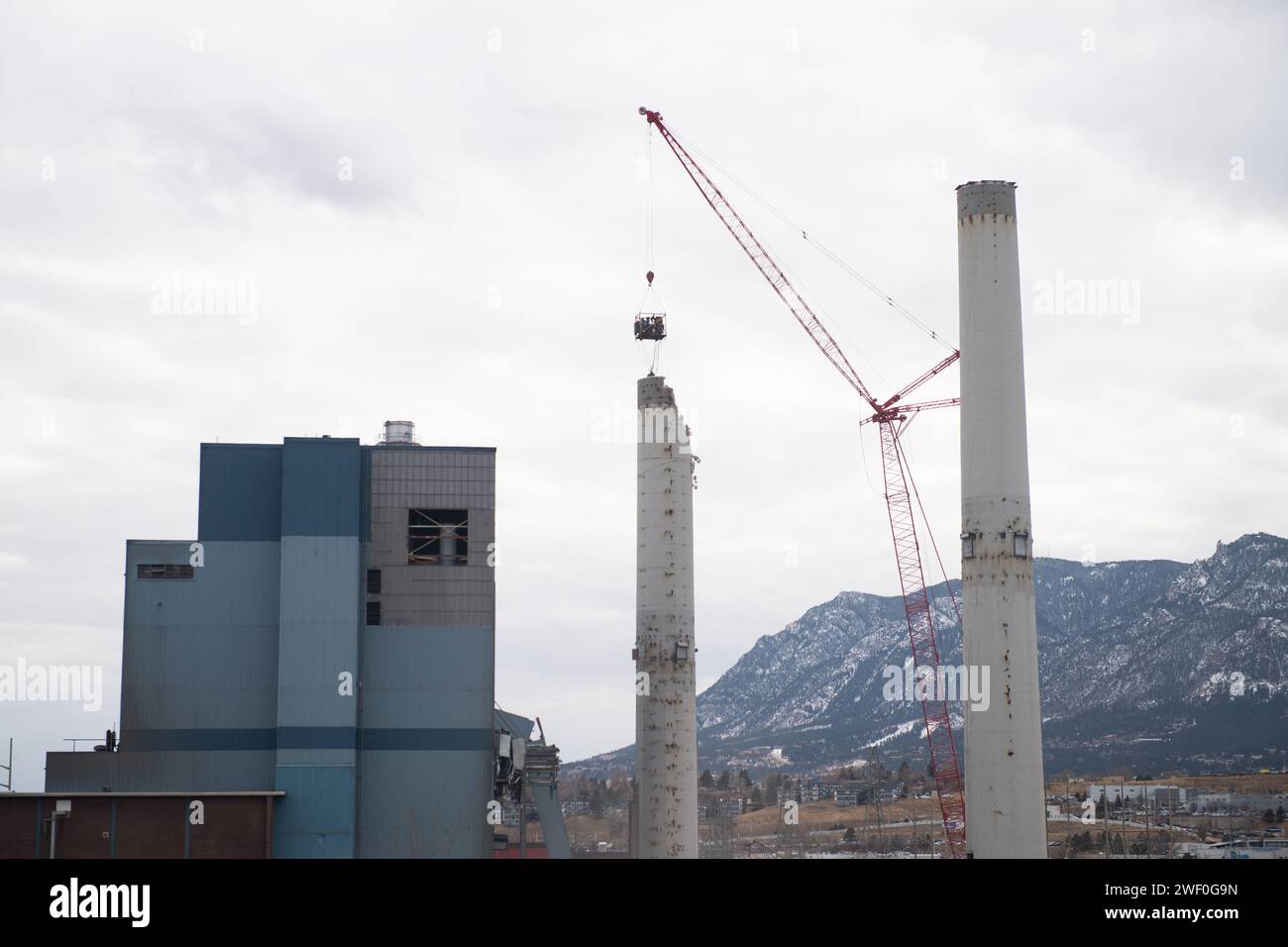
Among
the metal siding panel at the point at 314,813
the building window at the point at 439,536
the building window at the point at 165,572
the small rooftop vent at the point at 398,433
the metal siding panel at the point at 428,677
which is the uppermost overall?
the small rooftop vent at the point at 398,433

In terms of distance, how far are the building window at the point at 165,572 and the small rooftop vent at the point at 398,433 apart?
14.7m

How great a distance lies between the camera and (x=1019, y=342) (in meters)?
77.6

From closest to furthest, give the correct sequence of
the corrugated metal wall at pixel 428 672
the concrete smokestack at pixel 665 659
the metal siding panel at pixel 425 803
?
the metal siding panel at pixel 425 803, the corrugated metal wall at pixel 428 672, the concrete smokestack at pixel 665 659

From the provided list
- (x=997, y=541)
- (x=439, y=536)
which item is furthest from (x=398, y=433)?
(x=997, y=541)

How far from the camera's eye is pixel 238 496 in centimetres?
8512

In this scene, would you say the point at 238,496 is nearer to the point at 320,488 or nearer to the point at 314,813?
the point at 320,488

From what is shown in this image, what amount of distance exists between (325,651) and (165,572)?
Answer: 11639 mm

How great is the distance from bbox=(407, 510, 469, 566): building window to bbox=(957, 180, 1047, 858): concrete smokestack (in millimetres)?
30053

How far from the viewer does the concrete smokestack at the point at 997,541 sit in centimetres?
7381

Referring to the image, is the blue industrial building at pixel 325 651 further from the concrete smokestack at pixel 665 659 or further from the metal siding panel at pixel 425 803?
the concrete smokestack at pixel 665 659

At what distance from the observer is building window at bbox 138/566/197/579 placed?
84.9 m

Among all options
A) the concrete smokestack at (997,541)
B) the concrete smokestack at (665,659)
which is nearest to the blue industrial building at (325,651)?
the concrete smokestack at (665,659)

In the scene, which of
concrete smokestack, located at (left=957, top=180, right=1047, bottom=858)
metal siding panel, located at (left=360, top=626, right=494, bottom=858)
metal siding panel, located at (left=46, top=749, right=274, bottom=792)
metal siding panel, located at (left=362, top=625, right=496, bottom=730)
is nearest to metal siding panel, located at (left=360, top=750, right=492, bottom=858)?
metal siding panel, located at (left=360, top=626, right=494, bottom=858)
